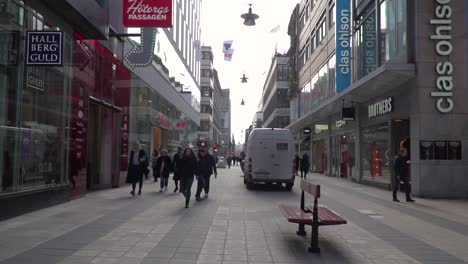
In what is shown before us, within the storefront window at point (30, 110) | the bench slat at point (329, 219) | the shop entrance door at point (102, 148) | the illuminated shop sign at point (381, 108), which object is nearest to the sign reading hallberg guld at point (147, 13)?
the shop entrance door at point (102, 148)

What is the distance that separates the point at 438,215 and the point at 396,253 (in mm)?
5418

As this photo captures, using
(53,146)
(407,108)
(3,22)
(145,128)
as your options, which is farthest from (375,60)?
(3,22)

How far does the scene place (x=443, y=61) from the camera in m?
17.3

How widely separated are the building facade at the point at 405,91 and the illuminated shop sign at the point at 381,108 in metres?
0.04

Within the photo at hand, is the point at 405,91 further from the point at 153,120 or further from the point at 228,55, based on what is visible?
the point at 228,55

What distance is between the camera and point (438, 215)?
1240 cm

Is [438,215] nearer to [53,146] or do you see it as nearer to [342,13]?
[53,146]

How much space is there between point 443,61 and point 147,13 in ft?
34.4

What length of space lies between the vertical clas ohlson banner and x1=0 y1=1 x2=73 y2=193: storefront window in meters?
16.8

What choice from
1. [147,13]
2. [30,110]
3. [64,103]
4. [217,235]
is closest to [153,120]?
[147,13]

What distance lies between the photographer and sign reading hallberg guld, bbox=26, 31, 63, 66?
429 inches

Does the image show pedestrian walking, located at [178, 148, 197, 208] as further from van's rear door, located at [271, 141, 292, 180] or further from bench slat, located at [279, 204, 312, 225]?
van's rear door, located at [271, 141, 292, 180]

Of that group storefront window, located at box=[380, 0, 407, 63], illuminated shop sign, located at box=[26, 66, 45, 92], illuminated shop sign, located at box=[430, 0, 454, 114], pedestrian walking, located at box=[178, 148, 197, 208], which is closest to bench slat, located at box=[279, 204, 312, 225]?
pedestrian walking, located at box=[178, 148, 197, 208]

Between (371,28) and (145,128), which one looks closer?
(371,28)
